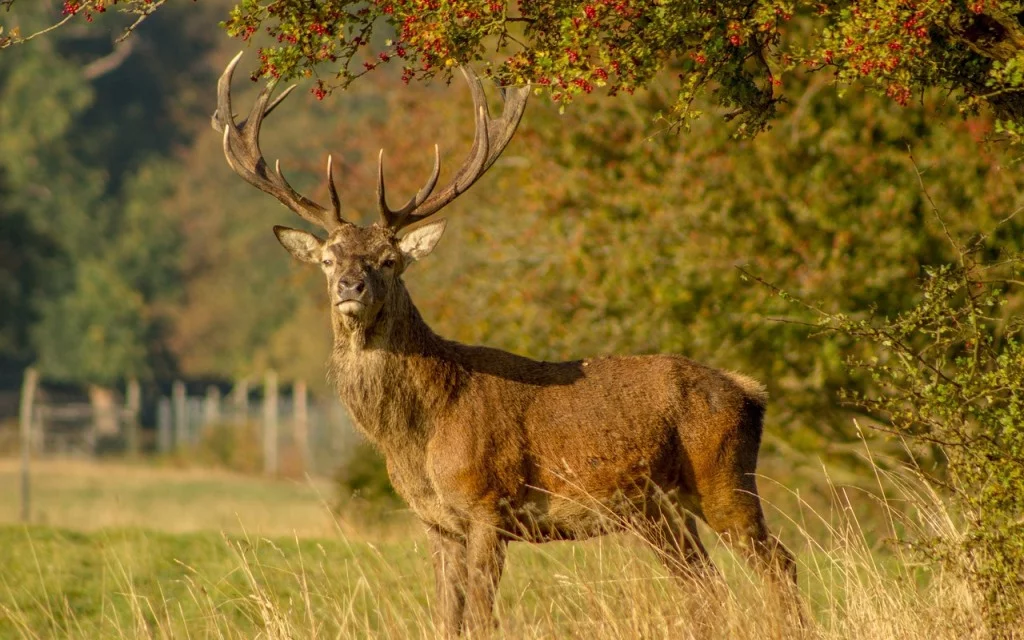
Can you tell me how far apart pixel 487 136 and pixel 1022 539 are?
12.3 ft

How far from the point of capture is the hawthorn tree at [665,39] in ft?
20.5

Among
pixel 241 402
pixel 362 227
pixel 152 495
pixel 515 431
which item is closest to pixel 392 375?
pixel 515 431

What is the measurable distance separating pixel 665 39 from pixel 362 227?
231 centimetres

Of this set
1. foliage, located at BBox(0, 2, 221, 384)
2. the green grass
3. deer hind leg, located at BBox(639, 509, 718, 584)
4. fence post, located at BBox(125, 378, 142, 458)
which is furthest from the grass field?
foliage, located at BBox(0, 2, 221, 384)

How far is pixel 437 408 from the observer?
7.96 m

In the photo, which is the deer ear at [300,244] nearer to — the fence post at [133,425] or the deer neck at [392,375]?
the deer neck at [392,375]

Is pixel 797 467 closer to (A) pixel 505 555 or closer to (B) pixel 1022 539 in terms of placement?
(A) pixel 505 555

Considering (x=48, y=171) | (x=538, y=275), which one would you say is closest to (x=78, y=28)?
(x=48, y=171)

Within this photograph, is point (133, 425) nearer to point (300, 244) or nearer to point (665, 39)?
point (300, 244)

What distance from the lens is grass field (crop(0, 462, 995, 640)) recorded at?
6.64 meters

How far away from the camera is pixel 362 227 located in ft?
27.3

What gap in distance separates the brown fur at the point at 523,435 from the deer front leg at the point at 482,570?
1cm

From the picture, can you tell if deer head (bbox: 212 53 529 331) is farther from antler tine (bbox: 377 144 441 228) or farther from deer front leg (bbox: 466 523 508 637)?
deer front leg (bbox: 466 523 508 637)

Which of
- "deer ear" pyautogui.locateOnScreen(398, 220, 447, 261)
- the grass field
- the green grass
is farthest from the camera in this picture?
the green grass
